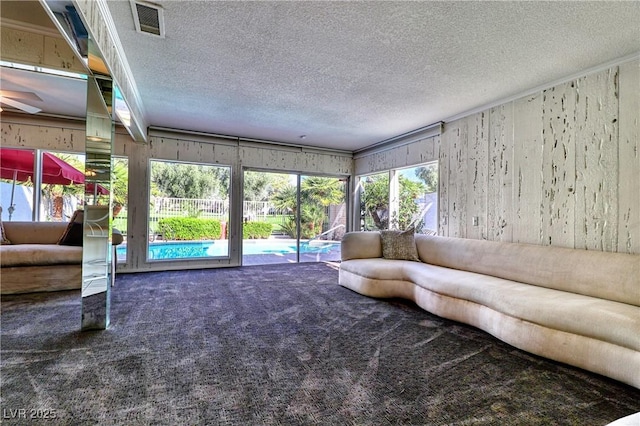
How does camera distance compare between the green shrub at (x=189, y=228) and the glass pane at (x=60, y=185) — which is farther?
the green shrub at (x=189, y=228)

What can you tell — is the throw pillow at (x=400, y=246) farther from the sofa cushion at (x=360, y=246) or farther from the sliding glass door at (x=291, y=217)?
the sliding glass door at (x=291, y=217)

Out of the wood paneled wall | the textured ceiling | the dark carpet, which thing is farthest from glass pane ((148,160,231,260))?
the wood paneled wall

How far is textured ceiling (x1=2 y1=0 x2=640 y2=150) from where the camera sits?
2.06m

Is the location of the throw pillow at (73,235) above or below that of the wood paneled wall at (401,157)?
below

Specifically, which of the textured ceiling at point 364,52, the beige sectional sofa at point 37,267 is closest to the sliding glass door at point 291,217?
the textured ceiling at point 364,52

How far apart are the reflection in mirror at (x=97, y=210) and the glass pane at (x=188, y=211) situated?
2.77m

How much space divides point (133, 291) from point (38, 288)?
1194 mm

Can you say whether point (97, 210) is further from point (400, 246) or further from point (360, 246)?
point (400, 246)

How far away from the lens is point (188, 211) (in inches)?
217

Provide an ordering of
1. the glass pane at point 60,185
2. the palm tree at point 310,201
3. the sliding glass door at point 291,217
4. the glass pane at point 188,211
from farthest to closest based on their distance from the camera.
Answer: the palm tree at point 310,201
the sliding glass door at point 291,217
the glass pane at point 188,211
the glass pane at point 60,185

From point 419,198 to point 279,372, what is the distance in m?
4.02

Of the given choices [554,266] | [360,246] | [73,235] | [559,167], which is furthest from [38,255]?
[559,167]

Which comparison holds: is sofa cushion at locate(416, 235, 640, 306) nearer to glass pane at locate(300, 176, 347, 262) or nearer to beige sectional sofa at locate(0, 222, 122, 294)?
glass pane at locate(300, 176, 347, 262)

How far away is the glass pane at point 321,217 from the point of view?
6461 mm
